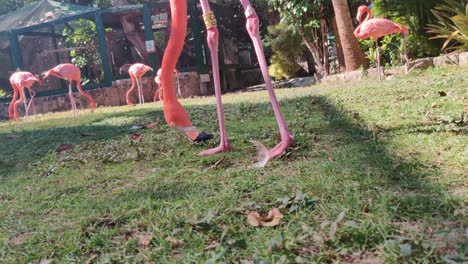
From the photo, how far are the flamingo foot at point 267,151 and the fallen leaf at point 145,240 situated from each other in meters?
0.85

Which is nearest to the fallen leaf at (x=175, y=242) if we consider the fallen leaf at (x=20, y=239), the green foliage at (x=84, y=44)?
the fallen leaf at (x=20, y=239)

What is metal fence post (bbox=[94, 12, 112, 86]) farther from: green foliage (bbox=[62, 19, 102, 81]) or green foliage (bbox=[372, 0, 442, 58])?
green foliage (bbox=[372, 0, 442, 58])

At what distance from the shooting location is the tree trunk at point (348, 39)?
8.62 meters

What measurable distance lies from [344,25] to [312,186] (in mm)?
7354

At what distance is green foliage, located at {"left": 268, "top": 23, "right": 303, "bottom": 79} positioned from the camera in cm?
1130

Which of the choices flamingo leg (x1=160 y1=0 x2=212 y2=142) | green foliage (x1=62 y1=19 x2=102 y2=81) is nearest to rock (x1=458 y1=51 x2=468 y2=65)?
flamingo leg (x1=160 y1=0 x2=212 y2=142)

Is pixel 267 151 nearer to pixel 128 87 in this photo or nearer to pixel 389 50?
pixel 389 50

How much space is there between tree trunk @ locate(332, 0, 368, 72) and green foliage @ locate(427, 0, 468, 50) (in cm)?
132

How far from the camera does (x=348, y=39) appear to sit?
8.71 meters

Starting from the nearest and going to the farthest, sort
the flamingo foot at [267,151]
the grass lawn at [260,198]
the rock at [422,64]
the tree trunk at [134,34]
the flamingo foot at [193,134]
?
the grass lawn at [260,198], the flamingo foot at [267,151], the flamingo foot at [193,134], the rock at [422,64], the tree trunk at [134,34]

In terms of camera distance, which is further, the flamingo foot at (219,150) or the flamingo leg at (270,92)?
the flamingo foot at (219,150)

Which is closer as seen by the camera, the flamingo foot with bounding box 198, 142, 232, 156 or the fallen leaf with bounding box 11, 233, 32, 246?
the fallen leaf with bounding box 11, 233, 32, 246

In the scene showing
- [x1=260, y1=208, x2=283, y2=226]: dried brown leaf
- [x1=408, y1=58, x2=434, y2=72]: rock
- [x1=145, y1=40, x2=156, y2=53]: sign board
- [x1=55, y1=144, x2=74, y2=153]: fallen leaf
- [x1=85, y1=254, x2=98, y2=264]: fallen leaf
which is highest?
[x1=145, y1=40, x2=156, y2=53]: sign board

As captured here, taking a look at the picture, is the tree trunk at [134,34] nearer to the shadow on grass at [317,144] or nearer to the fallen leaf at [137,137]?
the shadow on grass at [317,144]
